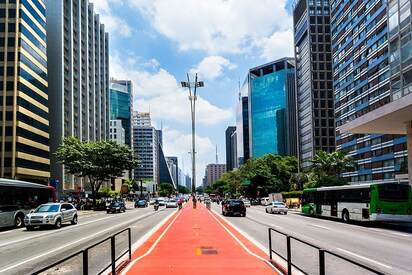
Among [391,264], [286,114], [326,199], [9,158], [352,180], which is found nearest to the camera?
[391,264]

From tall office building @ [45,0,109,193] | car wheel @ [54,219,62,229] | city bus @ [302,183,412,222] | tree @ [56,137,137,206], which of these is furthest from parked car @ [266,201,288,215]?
tall office building @ [45,0,109,193]

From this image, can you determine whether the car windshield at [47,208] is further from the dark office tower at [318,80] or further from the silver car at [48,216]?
the dark office tower at [318,80]

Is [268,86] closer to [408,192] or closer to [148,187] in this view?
[148,187]

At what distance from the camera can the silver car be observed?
28.5m

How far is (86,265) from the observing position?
25.1 feet

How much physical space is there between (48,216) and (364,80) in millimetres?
→ 84308

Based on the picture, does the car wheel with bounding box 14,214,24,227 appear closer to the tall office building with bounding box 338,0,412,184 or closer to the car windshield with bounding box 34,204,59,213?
the car windshield with bounding box 34,204,59,213

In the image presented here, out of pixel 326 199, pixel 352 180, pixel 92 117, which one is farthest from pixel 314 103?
pixel 326 199

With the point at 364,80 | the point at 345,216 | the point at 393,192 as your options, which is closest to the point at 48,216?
the point at 345,216

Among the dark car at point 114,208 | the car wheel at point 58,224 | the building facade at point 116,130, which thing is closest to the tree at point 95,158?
the dark car at point 114,208

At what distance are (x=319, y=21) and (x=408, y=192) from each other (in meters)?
114

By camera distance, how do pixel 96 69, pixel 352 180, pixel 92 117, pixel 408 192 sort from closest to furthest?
pixel 408 192, pixel 352 180, pixel 92 117, pixel 96 69

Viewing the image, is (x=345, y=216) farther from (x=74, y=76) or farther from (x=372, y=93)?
(x=74, y=76)

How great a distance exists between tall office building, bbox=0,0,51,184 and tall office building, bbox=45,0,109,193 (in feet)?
44.0
